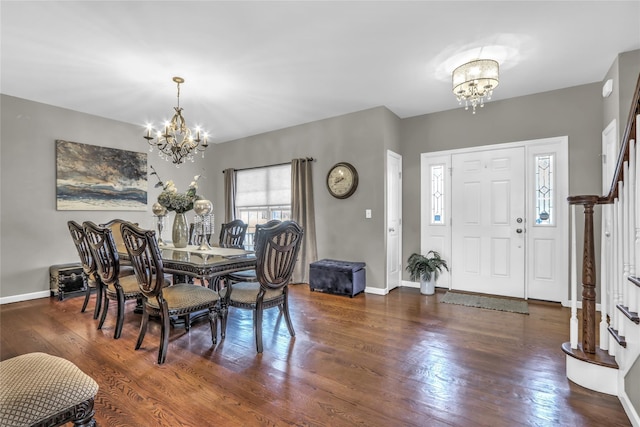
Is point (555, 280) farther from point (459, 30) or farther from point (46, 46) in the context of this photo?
point (46, 46)

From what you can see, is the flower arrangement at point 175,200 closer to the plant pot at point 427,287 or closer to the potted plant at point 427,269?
the potted plant at point 427,269

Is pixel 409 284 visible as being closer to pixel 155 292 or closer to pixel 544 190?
pixel 544 190

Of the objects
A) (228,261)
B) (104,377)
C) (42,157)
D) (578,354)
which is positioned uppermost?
(42,157)

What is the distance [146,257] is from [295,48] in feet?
7.42

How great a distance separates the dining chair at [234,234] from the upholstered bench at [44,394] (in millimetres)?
2809

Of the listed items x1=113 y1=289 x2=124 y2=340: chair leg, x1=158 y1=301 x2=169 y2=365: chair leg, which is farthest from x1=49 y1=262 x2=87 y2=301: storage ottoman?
x1=158 y1=301 x2=169 y2=365: chair leg

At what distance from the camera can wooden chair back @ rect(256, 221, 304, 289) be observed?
8.10 feet

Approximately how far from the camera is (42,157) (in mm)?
4215

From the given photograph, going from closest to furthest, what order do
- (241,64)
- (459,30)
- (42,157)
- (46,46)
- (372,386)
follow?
1. (372,386)
2. (459,30)
3. (46,46)
4. (241,64)
5. (42,157)

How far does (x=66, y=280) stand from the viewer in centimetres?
409

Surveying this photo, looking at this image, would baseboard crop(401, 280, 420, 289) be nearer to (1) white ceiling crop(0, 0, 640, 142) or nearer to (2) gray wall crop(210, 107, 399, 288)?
(2) gray wall crop(210, 107, 399, 288)

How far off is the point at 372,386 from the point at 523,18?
9.87 ft

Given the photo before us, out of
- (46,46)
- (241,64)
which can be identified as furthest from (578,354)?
(46,46)

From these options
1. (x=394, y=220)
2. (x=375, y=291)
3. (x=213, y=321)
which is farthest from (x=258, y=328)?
(x=394, y=220)
